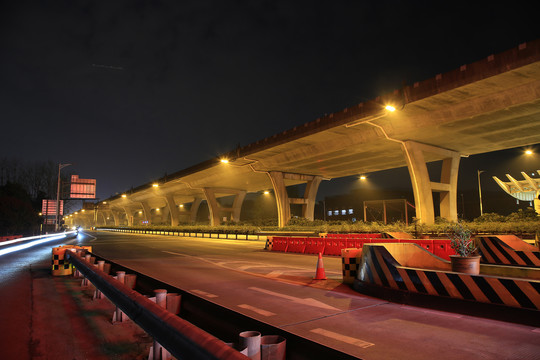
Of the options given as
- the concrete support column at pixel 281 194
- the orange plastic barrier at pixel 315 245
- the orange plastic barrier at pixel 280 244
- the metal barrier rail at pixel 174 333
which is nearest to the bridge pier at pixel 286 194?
the concrete support column at pixel 281 194

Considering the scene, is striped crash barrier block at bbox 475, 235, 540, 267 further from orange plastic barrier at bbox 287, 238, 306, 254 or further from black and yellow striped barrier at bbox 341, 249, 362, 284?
orange plastic barrier at bbox 287, 238, 306, 254

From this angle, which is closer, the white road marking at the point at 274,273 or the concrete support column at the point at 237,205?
the white road marking at the point at 274,273

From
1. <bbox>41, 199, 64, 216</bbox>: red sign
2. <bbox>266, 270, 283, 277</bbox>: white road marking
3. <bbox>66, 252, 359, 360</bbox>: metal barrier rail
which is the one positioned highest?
<bbox>41, 199, 64, 216</bbox>: red sign

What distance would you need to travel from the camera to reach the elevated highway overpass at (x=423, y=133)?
66.2 feet

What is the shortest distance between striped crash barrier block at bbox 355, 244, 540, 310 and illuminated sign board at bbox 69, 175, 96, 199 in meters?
63.1

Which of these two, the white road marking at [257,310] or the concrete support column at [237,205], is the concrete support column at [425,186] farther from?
the concrete support column at [237,205]

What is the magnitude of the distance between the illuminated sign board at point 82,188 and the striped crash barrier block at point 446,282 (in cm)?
6308

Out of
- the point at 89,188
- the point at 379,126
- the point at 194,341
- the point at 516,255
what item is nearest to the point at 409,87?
the point at 379,126

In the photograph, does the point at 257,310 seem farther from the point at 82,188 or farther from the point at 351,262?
the point at 82,188

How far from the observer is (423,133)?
2773 cm

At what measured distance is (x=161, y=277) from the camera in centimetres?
1105

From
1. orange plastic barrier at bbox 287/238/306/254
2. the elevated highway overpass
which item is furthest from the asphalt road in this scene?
the elevated highway overpass

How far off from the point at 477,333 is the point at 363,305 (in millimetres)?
2284

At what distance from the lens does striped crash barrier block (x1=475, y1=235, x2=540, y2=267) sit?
33.9 ft
